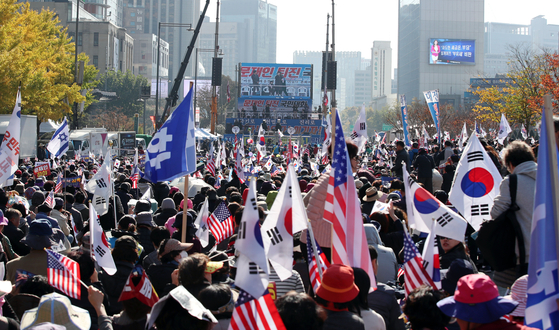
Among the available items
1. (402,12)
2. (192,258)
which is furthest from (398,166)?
(402,12)

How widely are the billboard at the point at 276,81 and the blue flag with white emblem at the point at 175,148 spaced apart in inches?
2108

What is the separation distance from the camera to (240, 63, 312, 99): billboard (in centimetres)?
6041

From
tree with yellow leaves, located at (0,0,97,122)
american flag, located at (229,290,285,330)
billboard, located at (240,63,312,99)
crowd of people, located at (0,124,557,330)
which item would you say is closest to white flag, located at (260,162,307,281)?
crowd of people, located at (0,124,557,330)

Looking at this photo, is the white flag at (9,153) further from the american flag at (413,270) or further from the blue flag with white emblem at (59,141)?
the american flag at (413,270)

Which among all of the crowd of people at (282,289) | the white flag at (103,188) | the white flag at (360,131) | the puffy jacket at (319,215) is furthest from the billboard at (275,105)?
the puffy jacket at (319,215)

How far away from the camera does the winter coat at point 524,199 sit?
4.34 metres

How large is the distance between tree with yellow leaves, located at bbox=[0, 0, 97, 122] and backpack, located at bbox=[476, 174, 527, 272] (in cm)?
2623

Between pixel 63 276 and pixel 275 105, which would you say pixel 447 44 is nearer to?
pixel 275 105

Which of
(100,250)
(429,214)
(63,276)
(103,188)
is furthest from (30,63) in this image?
(429,214)

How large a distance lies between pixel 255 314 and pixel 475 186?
346 centimetres

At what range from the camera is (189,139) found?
6.95 m

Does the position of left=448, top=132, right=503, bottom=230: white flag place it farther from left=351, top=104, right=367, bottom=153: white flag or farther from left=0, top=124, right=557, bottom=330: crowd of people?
left=351, top=104, right=367, bottom=153: white flag

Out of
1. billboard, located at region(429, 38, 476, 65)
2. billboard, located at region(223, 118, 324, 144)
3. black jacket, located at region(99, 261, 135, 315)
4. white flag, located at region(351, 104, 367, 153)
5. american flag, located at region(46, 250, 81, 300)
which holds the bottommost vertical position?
black jacket, located at region(99, 261, 135, 315)

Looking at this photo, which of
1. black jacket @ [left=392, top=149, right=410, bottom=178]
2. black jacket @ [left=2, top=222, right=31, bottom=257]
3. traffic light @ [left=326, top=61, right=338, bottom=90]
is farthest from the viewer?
traffic light @ [left=326, top=61, right=338, bottom=90]
